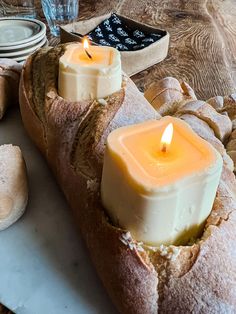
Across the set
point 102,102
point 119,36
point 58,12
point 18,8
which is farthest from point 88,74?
point 18,8

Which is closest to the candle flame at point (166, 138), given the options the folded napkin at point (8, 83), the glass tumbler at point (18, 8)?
the folded napkin at point (8, 83)

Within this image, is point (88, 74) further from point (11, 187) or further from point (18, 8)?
point (18, 8)

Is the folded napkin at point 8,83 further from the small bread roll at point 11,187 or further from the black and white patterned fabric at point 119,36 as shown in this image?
the black and white patterned fabric at point 119,36

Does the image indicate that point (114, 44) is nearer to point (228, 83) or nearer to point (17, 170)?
point (228, 83)

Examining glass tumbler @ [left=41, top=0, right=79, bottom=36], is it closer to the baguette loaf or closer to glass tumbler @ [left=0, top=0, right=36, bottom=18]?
glass tumbler @ [left=0, top=0, right=36, bottom=18]

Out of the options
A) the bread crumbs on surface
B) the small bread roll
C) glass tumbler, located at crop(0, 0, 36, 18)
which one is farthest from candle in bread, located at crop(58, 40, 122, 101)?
glass tumbler, located at crop(0, 0, 36, 18)

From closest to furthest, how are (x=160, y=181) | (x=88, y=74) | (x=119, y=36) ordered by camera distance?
1. (x=160, y=181)
2. (x=88, y=74)
3. (x=119, y=36)

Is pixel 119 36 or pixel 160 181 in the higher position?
pixel 160 181

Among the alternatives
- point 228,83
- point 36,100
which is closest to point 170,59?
point 228,83
